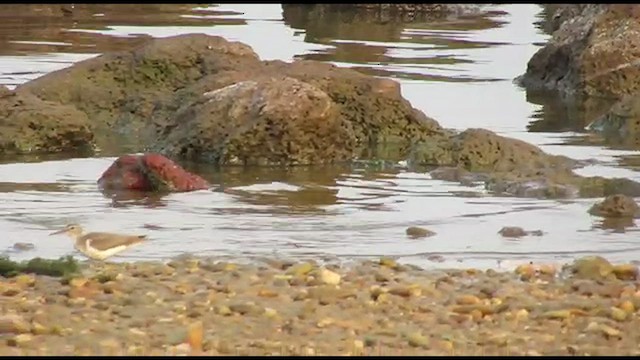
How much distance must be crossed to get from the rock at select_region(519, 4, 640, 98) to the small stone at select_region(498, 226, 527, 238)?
891cm

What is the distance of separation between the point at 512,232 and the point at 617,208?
3.49 feet

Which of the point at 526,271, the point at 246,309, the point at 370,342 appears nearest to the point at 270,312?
the point at 246,309

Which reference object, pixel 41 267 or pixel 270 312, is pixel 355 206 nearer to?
pixel 41 267

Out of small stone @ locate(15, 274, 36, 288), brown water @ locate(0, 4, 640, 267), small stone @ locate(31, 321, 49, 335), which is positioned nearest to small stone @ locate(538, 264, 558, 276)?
brown water @ locate(0, 4, 640, 267)

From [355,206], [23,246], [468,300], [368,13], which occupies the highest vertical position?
[368,13]

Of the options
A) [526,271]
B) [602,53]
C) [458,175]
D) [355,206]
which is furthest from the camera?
[602,53]

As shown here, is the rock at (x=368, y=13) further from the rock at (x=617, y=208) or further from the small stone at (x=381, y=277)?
the small stone at (x=381, y=277)

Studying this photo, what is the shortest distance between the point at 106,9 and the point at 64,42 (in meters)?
6.37

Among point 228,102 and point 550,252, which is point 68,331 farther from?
point 228,102

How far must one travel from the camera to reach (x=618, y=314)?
688cm

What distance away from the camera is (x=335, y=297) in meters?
7.21

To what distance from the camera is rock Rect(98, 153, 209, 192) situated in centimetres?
1156

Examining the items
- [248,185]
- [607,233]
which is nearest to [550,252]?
[607,233]

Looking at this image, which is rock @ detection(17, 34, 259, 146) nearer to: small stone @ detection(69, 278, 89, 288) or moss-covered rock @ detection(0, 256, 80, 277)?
moss-covered rock @ detection(0, 256, 80, 277)
